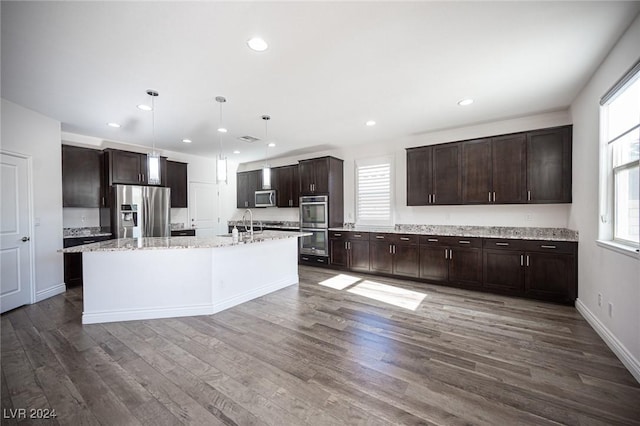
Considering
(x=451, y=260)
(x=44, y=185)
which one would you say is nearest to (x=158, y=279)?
(x=44, y=185)

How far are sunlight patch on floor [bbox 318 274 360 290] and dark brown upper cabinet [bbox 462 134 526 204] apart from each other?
7.75 feet

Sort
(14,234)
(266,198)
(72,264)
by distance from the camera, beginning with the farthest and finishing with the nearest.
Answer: (266,198)
(72,264)
(14,234)

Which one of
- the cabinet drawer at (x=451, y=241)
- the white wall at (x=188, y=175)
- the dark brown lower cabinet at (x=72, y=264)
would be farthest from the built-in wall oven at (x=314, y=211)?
the dark brown lower cabinet at (x=72, y=264)

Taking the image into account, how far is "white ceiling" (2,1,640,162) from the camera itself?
193 centimetres

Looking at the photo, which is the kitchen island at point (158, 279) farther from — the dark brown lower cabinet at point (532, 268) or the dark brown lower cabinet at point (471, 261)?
the dark brown lower cabinet at point (532, 268)

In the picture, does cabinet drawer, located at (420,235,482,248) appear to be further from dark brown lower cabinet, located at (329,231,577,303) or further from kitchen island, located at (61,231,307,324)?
kitchen island, located at (61,231,307,324)

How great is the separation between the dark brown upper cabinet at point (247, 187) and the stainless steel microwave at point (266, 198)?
0.17 m

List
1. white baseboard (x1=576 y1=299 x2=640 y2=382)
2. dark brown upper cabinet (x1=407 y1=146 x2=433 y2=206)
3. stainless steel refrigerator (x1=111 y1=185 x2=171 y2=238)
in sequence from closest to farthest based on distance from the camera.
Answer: white baseboard (x1=576 y1=299 x2=640 y2=382) < dark brown upper cabinet (x1=407 y1=146 x2=433 y2=206) < stainless steel refrigerator (x1=111 y1=185 x2=171 y2=238)

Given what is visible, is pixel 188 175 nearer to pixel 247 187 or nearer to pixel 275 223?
pixel 247 187

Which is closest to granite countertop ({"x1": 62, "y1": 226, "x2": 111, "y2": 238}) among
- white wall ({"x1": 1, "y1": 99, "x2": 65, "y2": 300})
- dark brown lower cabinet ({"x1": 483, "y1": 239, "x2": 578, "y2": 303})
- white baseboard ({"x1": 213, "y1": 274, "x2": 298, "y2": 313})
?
white wall ({"x1": 1, "y1": 99, "x2": 65, "y2": 300})

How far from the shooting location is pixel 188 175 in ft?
22.0

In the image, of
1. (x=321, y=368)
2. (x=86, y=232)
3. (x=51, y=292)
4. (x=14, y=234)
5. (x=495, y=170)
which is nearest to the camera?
(x=321, y=368)

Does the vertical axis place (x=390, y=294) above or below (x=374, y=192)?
below

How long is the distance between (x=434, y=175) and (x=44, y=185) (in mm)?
6206
